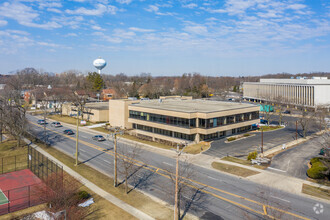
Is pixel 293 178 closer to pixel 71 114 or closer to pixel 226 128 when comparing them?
pixel 226 128

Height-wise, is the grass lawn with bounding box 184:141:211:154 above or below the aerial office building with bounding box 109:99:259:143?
below

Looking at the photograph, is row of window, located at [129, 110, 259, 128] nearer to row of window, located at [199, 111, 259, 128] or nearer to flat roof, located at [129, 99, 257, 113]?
row of window, located at [199, 111, 259, 128]

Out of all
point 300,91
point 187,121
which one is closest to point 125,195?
point 187,121

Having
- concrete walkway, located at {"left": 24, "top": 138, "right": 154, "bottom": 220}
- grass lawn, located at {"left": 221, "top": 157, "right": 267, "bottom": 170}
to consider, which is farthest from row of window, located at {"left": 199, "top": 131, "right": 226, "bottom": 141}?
concrete walkway, located at {"left": 24, "top": 138, "right": 154, "bottom": 220}

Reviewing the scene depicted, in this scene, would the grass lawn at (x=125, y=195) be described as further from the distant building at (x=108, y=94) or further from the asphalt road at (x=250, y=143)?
the distant building at (x=108, y=94)

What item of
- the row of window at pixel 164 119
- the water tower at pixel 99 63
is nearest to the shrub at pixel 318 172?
the row of window at pixel 164 119

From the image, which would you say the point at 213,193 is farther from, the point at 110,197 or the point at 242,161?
the point at 242,161
